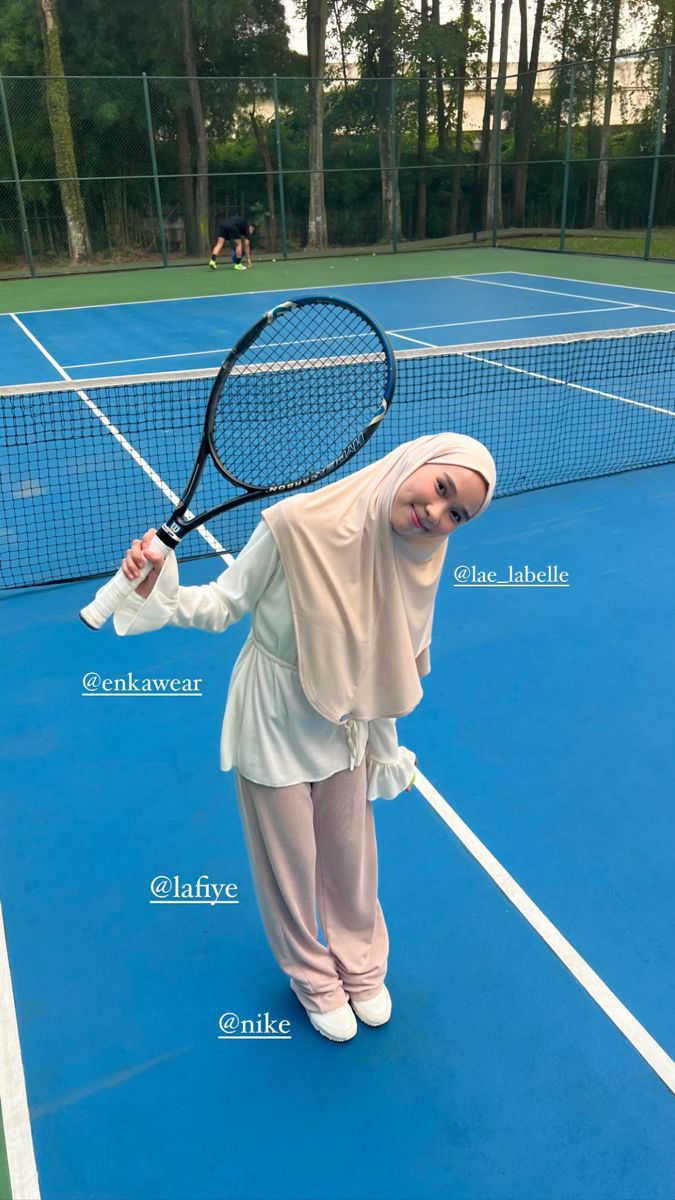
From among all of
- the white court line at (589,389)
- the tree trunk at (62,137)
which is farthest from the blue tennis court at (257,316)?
the tree trunk at (62,137)

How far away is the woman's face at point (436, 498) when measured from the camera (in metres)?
1.97

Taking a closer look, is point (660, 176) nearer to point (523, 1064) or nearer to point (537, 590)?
point (537, 590)

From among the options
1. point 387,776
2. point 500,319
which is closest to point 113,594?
point 387,776

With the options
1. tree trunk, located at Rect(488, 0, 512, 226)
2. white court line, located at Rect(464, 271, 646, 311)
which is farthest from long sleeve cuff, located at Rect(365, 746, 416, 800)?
tree trunk, located at Rect(488, 0, 512, 226)

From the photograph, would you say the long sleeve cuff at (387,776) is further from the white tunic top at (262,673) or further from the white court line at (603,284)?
→ the white court line at (603,284)

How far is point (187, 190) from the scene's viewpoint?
25203mm

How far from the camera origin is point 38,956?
9.73ft

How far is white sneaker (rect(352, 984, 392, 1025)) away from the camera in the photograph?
2689mm

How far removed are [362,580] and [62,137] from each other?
2624 cm

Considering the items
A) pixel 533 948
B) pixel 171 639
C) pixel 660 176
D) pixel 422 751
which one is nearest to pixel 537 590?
pixel 422 751

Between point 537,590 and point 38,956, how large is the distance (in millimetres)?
3462

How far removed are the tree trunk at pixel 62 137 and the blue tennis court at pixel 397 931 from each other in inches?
885

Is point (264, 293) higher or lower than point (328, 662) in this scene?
lower

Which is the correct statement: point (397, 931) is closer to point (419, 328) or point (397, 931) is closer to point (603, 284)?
point (419, 328)
